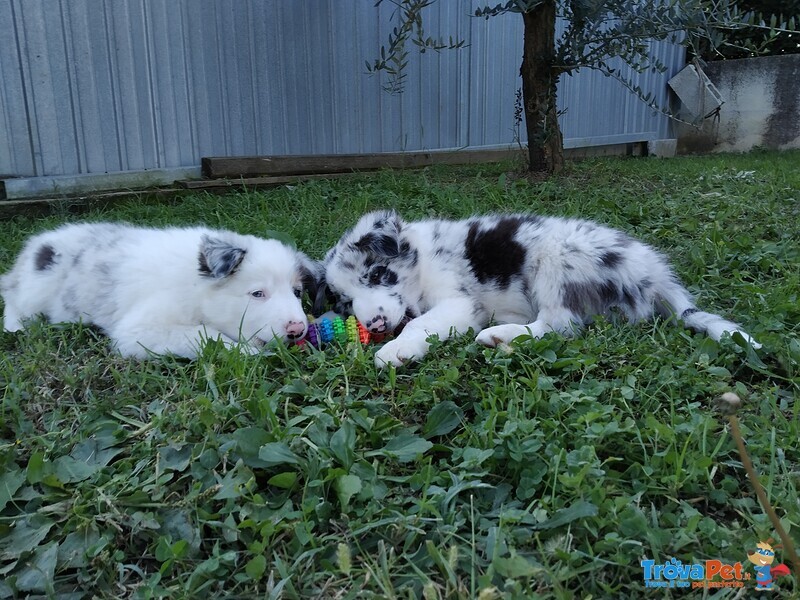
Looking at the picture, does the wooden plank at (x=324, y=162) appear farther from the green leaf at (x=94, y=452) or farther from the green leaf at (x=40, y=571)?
the green leaf at (x=40, y=571)

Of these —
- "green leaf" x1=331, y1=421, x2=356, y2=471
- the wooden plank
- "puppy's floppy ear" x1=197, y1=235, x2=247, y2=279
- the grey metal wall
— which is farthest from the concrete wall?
"green leaf" x1=331, y1=421, x2=356, y2=471

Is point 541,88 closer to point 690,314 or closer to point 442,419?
point 690,314

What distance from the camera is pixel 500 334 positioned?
110 inches

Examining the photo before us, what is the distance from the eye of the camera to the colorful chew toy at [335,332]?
289 cm

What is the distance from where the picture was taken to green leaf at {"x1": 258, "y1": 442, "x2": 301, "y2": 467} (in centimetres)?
179

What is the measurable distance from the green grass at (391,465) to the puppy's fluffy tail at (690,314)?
9 centimetres

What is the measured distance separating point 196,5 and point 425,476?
630cm

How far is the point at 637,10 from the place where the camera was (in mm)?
5484

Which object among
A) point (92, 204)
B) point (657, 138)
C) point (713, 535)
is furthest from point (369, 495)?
point (657, 138)

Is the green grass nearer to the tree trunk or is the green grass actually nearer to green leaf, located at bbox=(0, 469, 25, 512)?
green leaf, located at bbox=(0, 469, 25, 512)

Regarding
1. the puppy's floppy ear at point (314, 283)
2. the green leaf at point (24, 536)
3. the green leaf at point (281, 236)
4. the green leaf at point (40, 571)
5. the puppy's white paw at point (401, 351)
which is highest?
the green leaf at point (281, 236)

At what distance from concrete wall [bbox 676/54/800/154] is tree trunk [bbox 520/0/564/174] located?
28.4 feet

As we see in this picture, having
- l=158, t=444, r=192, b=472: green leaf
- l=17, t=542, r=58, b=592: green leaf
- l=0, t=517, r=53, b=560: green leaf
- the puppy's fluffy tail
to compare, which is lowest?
l=17, t=542, r=58, b=592: green leaf

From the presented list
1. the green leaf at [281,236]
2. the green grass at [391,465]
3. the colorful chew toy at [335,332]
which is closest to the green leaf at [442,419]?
the green grass at [391,465]
